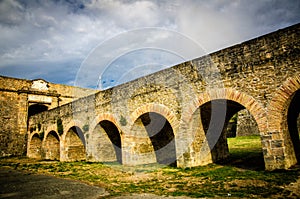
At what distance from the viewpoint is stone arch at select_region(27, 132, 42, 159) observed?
16594 mm

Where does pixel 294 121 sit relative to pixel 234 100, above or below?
below

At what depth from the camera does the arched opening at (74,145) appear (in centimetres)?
1334

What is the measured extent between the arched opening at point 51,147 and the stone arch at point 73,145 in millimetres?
1856

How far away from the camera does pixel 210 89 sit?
7.33 m

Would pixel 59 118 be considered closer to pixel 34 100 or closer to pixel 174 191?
pixel 34 100

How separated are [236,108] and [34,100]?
1620 centimetres

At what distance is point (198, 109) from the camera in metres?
7.78

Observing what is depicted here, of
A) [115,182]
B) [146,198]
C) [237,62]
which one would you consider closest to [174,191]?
[146,198]

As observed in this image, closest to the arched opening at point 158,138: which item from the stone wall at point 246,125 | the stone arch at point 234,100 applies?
the stone arch at point 234,100

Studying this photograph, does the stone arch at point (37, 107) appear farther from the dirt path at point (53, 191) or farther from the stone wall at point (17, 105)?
the dirt path at point (53, 191)

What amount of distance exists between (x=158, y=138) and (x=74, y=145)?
19.2 ft

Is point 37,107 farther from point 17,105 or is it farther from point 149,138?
point 149,138

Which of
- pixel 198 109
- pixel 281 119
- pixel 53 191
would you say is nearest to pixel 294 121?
pixel 281 119

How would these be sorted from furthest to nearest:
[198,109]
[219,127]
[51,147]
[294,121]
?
[51,147]
[219,127]
[198,109]
[294,121]
